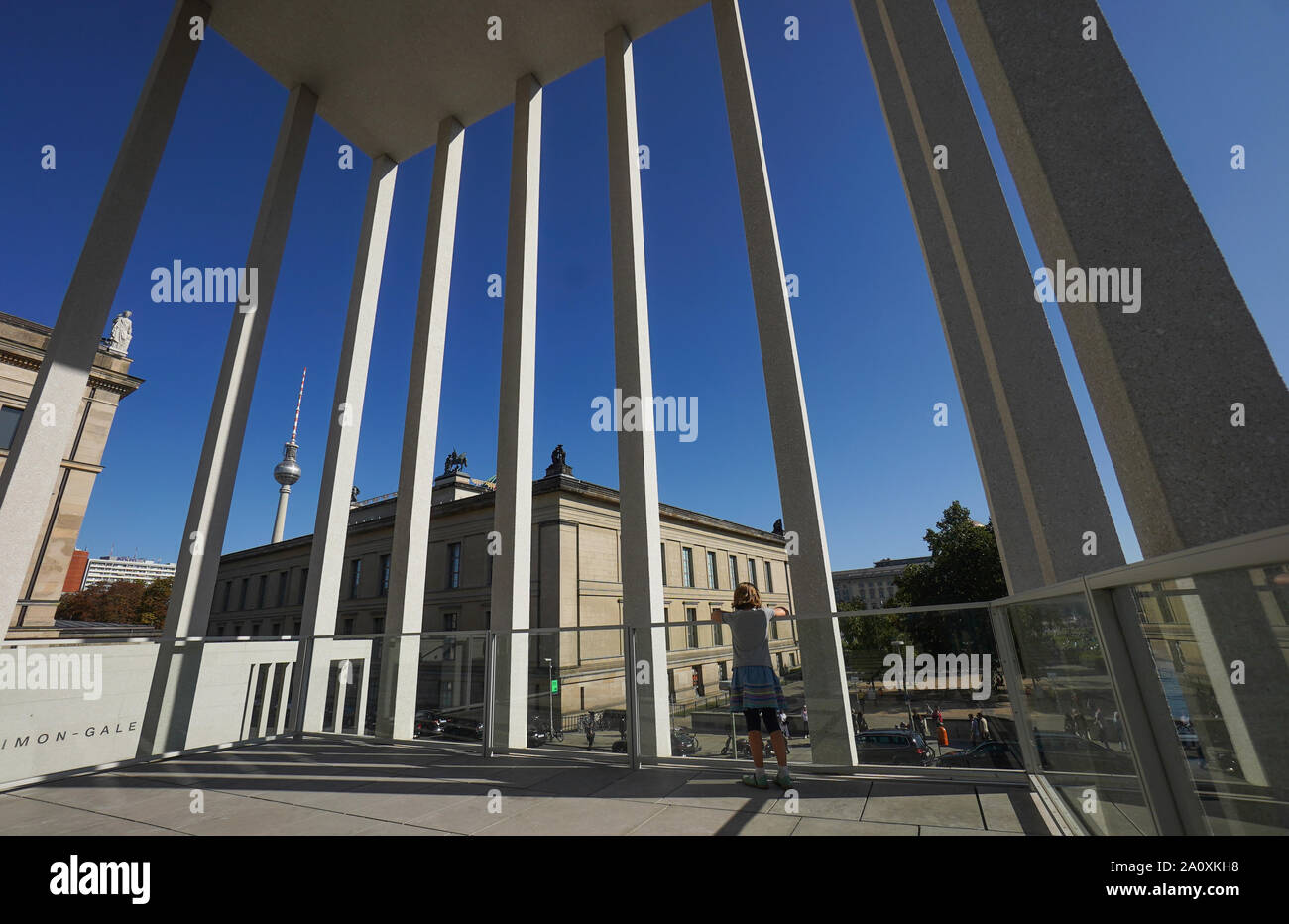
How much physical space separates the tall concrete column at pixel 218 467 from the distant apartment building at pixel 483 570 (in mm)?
2796

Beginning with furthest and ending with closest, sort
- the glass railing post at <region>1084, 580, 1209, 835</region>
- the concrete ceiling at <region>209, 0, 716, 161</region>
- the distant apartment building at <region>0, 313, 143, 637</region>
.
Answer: the distant apartment building at <region>0, 313, 143, 637</region> < the concrete ceiling at <region>209, 0, 716, 161</region> < the glass railing post at <region>1084, 580, 1209, 835</region>

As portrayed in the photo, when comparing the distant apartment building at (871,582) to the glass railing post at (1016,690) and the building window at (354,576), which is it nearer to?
the building window at (354,576)

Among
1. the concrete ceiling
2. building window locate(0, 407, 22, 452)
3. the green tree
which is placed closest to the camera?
the concrete ceiling

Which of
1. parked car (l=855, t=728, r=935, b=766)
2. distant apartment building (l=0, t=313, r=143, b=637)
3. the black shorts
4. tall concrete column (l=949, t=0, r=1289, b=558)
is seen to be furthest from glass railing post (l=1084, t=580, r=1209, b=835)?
distant apartment building (l=0, t=313, r=143, b=637)

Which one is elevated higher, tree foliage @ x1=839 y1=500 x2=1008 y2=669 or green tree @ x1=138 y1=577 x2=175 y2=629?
green tree @ x1=138 y1=577 x2=175 y2=629

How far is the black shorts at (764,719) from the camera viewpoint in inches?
171

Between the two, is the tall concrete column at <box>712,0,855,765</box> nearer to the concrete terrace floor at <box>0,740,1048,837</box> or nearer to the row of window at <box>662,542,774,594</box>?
the concrete terrace floor at <box>0,740,1048,837</box>

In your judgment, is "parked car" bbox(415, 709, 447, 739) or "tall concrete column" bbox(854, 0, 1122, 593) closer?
"tall concrete column" bbox(854, 0, 1122, 593)

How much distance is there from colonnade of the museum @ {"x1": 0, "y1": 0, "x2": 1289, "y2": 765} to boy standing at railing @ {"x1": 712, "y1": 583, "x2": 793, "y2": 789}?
534mm

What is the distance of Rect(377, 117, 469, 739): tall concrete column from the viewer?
280 inches

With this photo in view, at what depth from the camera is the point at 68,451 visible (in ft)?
82.7

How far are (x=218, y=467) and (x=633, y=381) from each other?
6.48m

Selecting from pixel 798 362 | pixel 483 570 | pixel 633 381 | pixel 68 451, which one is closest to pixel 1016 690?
pixel 798 362
